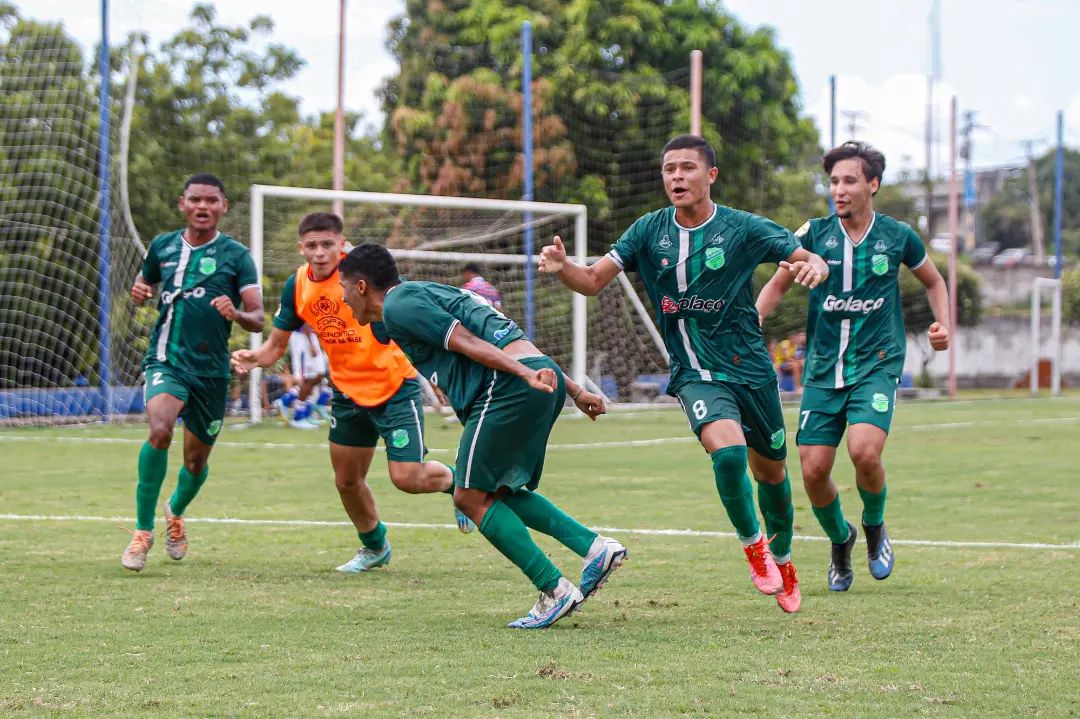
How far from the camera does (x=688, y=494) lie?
1185 cm

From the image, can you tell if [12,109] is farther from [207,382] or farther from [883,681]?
[883,681]

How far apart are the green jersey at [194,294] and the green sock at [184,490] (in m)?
0.58

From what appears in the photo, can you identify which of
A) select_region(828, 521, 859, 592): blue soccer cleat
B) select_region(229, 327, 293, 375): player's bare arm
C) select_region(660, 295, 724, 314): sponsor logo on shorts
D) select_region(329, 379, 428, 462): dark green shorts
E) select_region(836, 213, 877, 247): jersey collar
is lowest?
select_region(828, 521, 859, 592): blue soccer cleat

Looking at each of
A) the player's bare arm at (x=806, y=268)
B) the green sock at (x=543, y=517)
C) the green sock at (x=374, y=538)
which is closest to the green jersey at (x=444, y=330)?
the green sock at (x=543, y=517)

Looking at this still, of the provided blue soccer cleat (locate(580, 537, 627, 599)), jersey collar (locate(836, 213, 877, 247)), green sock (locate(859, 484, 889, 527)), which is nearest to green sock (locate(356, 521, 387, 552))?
blue soccer cleat (locate(580, 537, 627, 599))

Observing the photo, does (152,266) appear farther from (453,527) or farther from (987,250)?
(987,250)

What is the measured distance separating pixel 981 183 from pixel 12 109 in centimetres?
8041

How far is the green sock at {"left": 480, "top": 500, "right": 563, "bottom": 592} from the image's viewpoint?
607 centimetres

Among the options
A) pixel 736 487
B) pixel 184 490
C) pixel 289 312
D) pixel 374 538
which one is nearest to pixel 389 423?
pixel 374 538

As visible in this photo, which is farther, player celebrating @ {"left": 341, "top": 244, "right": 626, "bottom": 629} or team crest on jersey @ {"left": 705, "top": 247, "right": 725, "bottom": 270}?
team crest on jersey @ {"left": 705, "top": 247, "right": 725, "bottom": 270}

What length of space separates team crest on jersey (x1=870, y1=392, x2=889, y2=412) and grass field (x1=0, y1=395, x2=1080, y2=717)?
2.83 feet

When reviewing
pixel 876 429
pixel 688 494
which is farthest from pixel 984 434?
pixel 876 429

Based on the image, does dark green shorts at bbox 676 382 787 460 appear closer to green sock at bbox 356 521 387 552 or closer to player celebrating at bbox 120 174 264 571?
green sock at bbox 356 521 387 552

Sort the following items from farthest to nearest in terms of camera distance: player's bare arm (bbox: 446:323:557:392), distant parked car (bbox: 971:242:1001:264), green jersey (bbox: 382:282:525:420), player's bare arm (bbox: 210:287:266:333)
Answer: distant parked car (bbox: 971:242:1001:264)
player's bare arm (bbox: 210:287:266:333)
green jersey (bbox: 382:282:525:420)
player's bare arm (bbox: 446:323:557:392)
